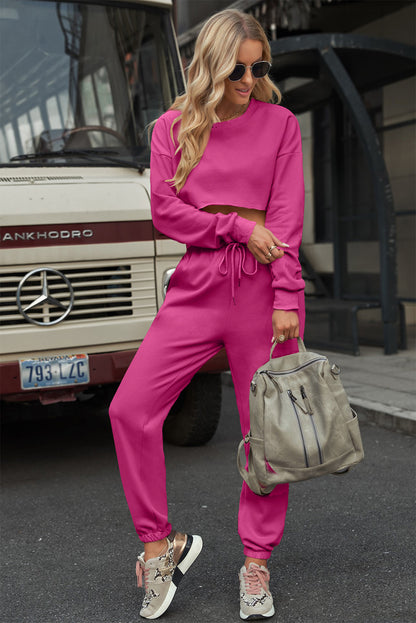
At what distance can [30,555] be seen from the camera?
3.60 metres

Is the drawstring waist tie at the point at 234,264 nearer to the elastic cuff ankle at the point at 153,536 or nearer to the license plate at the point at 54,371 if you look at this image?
the elastic cuff ankle at the point at 153,536

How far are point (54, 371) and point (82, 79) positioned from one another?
1881mm

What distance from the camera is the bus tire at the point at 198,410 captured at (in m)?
5.11

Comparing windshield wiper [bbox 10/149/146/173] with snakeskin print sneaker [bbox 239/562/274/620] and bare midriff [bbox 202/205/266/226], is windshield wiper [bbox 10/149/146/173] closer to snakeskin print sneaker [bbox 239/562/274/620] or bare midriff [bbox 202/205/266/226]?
bare midriff [bbox 202/205/266/226]

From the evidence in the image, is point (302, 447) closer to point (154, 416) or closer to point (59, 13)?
point (154, 416)

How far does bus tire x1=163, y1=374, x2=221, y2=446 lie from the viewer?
5.11 m

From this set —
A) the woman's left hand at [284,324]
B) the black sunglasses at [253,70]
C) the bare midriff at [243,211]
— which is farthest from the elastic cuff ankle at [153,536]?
the black sunglasses at [253,70]

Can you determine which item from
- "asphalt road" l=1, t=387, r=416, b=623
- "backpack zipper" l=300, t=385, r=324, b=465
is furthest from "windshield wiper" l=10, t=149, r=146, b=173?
"backpack zipper" l=300, t=385, r=324, b=465

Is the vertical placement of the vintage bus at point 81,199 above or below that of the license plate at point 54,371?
above

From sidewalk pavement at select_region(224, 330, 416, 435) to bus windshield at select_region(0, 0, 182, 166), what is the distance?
2376mm

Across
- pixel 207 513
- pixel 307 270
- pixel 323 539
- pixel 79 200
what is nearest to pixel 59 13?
pixel 79 200

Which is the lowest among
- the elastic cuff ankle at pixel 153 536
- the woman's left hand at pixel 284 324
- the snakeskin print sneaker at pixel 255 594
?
the snakeskin print sneaker at pixel 255 594

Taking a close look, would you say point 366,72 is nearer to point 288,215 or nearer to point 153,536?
point 288,215

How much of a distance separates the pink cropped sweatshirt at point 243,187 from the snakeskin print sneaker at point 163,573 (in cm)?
93
